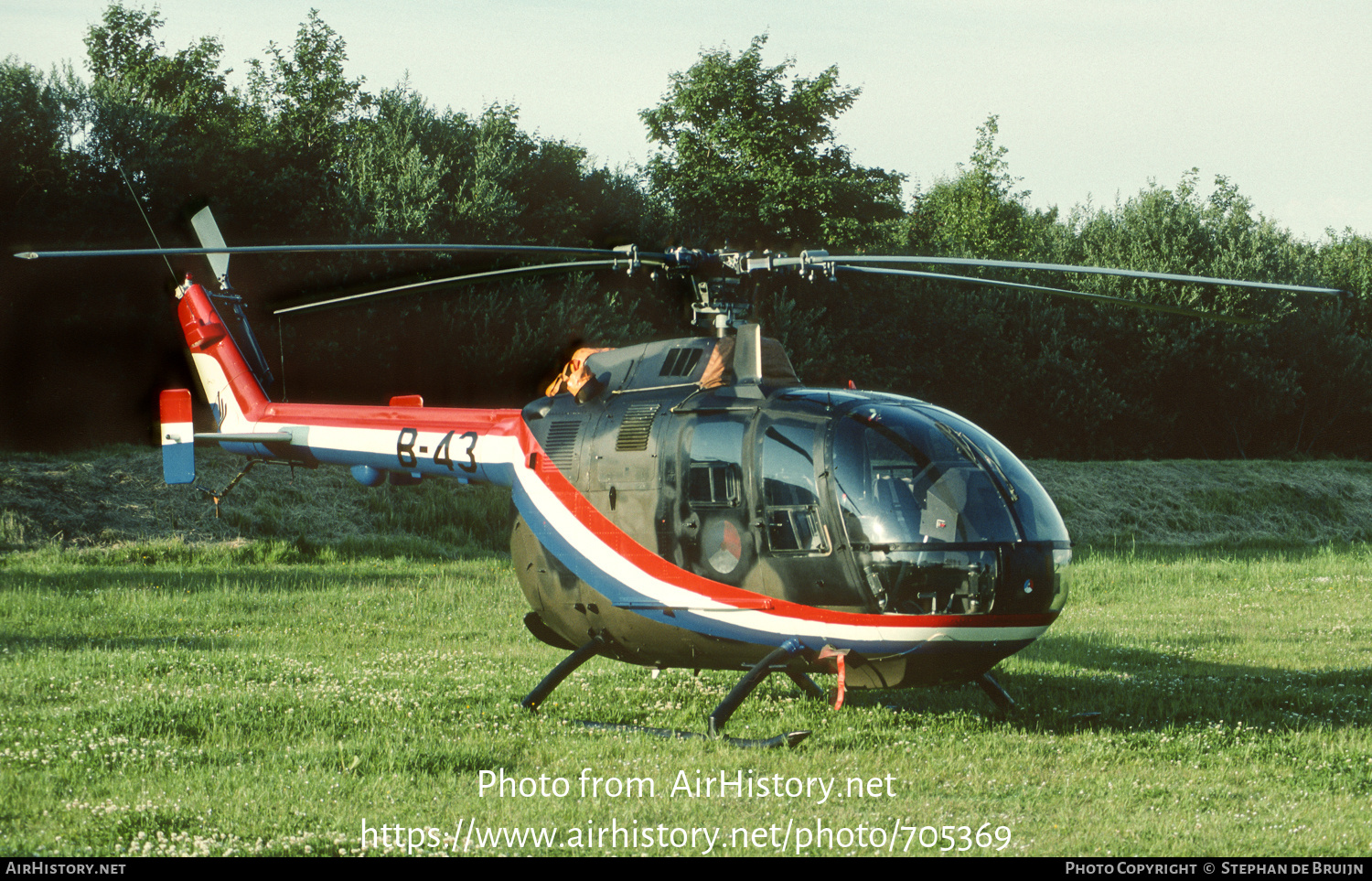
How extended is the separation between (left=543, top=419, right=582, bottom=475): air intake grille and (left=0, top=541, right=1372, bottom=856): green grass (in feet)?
6.85

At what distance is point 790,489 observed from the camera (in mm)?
8125

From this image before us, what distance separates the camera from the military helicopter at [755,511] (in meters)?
7.77

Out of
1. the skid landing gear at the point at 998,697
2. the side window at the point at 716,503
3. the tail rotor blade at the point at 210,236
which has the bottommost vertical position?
the skid landing gear at the point at 998,697

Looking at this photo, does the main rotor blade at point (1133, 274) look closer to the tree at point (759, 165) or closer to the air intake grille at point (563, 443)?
the air intake grille at point (563, 443)

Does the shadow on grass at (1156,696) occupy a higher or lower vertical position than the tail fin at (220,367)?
lower

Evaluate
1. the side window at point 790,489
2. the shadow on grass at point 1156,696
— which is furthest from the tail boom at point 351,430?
the shadow on grass at point 1156,696

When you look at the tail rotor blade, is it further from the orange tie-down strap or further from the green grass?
the orange tie-down strap

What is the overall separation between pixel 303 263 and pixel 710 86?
1652cm

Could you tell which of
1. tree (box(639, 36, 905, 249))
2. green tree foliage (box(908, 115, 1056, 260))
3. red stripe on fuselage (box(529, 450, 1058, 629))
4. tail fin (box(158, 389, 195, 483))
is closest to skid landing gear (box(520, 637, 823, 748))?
red stripe on fuselage (box(529, 450, 1058, 629))

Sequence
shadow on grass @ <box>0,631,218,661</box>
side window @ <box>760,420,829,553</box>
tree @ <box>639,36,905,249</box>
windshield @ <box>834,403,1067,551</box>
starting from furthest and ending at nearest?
1. tree @ <box>639,36,905,249</box>
2. shadow on grass @ <box>0,631,218,661</box>
3. side window @ <box>760,420,829,553</box>
4. windshield @ <box>834,403,1067,551</box>

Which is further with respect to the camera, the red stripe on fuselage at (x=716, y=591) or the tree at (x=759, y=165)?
the tree at (x=759, y=165)

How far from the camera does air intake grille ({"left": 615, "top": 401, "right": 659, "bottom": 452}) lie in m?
8.88

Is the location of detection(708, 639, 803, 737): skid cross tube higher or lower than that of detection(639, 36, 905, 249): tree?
lower

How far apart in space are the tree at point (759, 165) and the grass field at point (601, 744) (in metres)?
21.8
